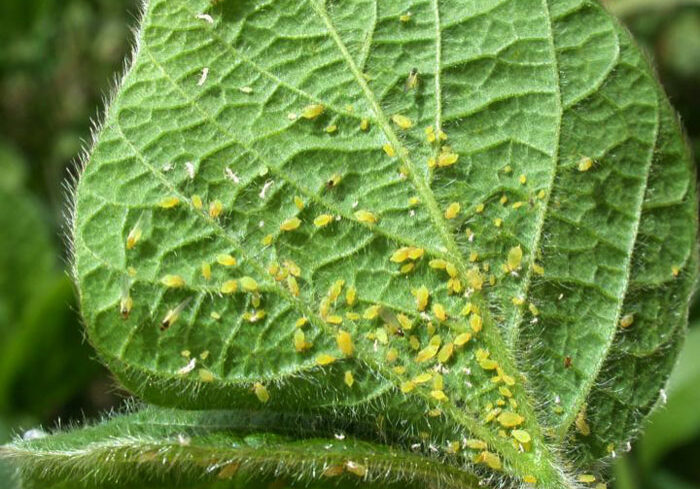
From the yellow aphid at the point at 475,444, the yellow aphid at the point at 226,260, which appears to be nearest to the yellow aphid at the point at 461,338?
the yellow aphid at the point at 475,444

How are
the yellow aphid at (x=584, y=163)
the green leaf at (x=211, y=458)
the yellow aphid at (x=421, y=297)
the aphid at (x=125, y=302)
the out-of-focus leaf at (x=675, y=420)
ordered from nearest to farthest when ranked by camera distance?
the green leaf at (x=211, y=458), the aphid at (x=125, y=302), the yellow aphid at (x=421, y=297), the yellow aphid at (x=584, y=163), the out-of-focus leaf at (x=675, y=420)

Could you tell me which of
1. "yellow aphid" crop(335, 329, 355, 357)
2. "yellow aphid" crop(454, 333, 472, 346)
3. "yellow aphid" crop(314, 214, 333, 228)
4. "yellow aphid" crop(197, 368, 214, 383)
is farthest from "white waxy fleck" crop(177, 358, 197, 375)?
"yellow aphid" crop(454, 333, 472, 346)

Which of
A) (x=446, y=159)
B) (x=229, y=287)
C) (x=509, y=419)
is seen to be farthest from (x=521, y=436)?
(x=229, y=287)

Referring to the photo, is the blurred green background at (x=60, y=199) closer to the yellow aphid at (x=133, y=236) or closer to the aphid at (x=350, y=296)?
the yellow aphid at (x=133, y=236)

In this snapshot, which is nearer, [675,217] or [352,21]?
[352,21]

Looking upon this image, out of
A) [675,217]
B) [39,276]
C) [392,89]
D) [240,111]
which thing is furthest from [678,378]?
[39,276]

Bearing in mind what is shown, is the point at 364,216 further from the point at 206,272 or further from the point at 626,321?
the point at 626,321

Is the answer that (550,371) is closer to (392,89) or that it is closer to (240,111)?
(392,89)
